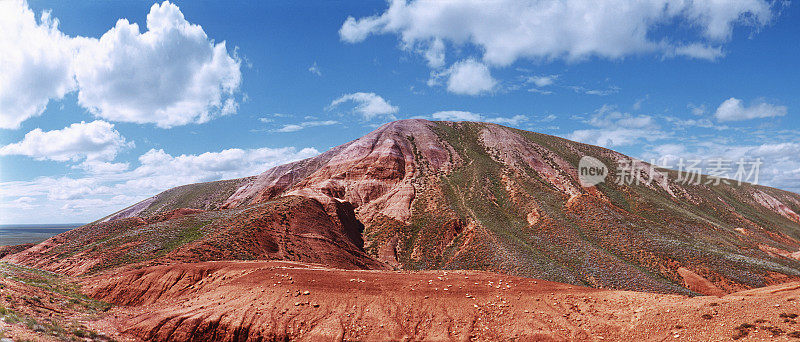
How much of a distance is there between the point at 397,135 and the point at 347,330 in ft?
210

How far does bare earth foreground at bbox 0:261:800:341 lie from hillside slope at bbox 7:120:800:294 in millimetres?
13054

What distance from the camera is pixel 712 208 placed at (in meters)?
78.0

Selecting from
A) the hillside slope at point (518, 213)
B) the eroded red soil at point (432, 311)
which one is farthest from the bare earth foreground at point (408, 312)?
the hillside slope at point (518, 213)

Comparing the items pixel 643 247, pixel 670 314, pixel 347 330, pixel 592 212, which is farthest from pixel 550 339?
pixel 592 212

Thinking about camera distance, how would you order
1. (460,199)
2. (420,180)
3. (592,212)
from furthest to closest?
(420,180) < (460,199) < (592,212)

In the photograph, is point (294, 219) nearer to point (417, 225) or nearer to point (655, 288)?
point (417, 225)

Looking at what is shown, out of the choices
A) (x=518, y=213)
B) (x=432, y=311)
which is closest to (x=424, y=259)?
(x=518, y=213)

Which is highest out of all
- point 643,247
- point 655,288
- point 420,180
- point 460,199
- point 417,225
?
point 420,180

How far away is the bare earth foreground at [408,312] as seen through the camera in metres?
13.7

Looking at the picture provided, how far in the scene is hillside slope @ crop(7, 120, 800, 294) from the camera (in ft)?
124

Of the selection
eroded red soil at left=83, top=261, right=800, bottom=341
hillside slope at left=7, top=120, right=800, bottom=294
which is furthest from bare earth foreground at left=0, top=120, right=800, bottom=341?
hillside slope at left=7, top=120, right=800, bottom=294

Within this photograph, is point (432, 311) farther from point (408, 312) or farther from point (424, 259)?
point (424, 259)

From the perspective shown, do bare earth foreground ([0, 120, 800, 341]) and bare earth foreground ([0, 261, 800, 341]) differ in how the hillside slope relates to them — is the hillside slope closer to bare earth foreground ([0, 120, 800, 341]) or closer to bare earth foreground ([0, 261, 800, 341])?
bare earth foreground ([0, 120, 800, 341])

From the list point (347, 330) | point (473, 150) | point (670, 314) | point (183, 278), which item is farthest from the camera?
point (473, 150)
